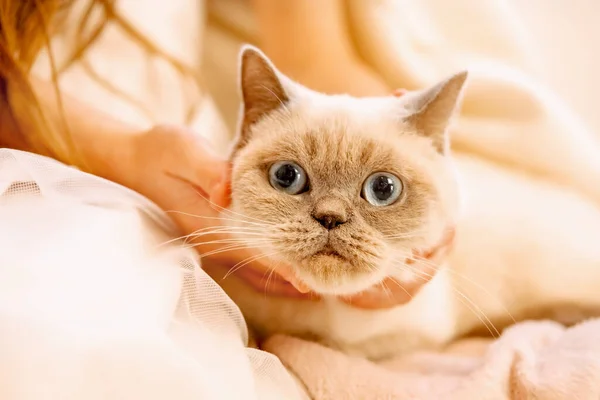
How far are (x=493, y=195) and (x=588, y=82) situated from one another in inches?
27.4

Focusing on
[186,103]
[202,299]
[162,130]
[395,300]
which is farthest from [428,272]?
[186,103]

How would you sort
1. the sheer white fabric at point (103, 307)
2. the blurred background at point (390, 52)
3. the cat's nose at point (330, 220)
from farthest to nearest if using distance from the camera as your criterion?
the blurred background at point (390, 52) < the cat's nose at point (330, 220) < the sheer white fabric at point (103, 307)

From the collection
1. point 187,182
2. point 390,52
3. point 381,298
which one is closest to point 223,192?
point 187,182

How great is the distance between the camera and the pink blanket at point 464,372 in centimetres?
84

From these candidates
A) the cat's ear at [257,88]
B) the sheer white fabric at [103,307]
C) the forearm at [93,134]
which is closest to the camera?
the sheer white fabric at [103,307]

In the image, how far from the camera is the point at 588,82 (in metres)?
1.69

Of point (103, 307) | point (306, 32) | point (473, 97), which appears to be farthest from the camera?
point (306, 32)

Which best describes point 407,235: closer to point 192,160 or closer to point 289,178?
point 289,178

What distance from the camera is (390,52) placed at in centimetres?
144

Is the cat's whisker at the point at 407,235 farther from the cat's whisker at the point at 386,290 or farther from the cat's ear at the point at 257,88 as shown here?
the cat's ear at the point at 257,88

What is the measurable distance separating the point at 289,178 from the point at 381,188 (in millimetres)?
151

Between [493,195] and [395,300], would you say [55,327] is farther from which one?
[493,195]

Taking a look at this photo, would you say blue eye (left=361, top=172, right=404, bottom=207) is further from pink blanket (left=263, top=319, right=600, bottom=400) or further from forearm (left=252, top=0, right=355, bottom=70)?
forearm (left=252, top=0, right=355, bottom=70)

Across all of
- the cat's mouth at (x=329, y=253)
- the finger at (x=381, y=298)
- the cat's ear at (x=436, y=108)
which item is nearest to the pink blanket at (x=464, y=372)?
the finger at (x=381, y=298)
